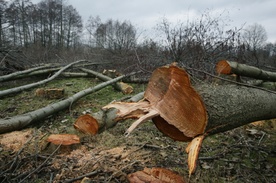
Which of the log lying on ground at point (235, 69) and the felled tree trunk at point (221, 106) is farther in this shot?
the log lying on ground at point (235, 69)

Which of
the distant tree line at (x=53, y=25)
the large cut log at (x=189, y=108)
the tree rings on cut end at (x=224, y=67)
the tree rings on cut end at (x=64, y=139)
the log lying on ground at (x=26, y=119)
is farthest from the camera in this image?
the distant tree line at (x=53, y=25)

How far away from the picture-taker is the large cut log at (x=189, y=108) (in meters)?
1.54

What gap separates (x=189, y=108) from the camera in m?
1.57

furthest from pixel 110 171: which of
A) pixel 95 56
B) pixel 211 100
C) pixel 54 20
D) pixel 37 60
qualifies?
pixel 54 20

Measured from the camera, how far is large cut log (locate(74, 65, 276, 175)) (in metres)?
1.54

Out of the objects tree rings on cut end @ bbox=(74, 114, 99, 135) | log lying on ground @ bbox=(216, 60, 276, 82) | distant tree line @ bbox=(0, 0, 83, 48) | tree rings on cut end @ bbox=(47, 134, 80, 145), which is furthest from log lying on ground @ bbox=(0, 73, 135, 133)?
distant tree line @ bbox=(0, 0, 83, 48)

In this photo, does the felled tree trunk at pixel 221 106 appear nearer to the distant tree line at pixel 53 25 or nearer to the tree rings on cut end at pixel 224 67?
the tree rings on cut end at pixel 224 67

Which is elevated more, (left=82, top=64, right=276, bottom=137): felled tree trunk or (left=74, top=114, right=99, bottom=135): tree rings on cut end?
(left=82, top=64, right=276, bottom=137): felled tree trunk

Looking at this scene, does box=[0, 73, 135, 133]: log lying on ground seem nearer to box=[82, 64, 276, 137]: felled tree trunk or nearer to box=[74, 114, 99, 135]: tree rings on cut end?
box=[74, 114, 99, 135]: tree rings on cut end

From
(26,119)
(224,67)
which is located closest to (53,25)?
(26,119)

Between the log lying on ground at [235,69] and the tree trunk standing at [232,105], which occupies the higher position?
the log lying on ground at [235,69]

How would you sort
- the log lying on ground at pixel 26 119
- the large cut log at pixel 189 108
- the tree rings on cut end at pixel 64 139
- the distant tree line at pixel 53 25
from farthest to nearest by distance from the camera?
the distant tree line at pixel 53 25 < the log lying on ground at pixel 26 119 < the tree rings on cut end at pixel 64 139 < the large cut log at pixel 189 108

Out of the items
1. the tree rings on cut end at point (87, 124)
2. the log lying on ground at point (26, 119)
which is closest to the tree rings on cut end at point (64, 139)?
the tree rings on cut end at point (87, 124)

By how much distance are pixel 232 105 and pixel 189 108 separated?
0.44 metres
